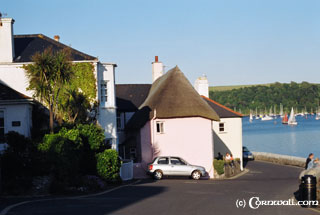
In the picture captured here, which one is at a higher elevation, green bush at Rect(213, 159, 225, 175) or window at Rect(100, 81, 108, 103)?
window at Rect(100, 81, 108, 103)

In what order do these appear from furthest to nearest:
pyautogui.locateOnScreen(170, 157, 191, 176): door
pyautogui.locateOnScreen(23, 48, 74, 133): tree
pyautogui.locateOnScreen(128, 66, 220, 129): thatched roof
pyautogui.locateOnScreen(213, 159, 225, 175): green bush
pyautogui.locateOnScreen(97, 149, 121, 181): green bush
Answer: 1. pyautogui.locateOnScreen(128, 66, 220, 129): thatched roof
2. pyautogui.locateOnScreen(213, 159, 225, 175): green bush
3. pyautogui.locateOnScreen(170, 157, 191, 176): door
4. pyautogui.locateOnScreen(97, 149, 121, 181): green bush
5. pyautogui.locateOnScreen(23, 48, 74, 133): tree

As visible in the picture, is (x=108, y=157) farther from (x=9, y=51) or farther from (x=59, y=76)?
(x=9, y=51)

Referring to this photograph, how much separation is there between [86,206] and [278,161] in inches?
1496

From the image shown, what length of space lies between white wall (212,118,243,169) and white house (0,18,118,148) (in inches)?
652

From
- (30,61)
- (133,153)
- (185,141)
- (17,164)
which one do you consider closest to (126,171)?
(185,141)

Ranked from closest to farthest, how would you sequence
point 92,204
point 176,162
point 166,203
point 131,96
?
1. point 92,204
2. point 166,203
3. point 176,162
4. point 131,96

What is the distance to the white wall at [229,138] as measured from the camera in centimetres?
5062

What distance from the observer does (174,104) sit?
→ 41.5 meters

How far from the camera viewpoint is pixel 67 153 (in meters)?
25.5

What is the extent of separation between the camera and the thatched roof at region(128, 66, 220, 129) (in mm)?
40688

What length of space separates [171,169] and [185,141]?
674 cm

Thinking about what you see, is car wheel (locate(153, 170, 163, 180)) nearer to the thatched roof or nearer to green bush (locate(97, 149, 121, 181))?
green bush (locate(97, 149, 121, 181))

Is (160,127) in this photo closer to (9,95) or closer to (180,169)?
(180,169)

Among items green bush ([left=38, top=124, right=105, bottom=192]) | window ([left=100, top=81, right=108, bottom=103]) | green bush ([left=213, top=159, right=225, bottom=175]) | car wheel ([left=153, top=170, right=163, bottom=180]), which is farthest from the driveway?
green bush ([left=213, top=159, right=225, bottom=175])
